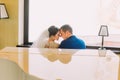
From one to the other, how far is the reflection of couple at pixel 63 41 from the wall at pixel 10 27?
0.89 m

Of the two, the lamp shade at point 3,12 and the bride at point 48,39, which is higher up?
the lamp shade at point 3,12

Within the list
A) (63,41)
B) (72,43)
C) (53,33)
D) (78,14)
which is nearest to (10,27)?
(53,33)

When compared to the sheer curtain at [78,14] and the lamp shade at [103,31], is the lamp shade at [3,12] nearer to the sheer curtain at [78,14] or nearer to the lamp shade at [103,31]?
the sheer curtain at [78,14]

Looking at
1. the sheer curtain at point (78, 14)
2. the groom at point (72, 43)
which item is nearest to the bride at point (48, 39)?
the groom at point (72, 43)

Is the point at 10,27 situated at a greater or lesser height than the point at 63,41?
greater

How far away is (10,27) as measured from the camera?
3895 mm

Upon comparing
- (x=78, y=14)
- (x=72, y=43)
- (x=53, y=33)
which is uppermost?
(x=78, y=14)

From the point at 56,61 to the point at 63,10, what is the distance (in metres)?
2.44

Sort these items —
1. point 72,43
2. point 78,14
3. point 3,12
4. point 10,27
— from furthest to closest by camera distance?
point 78,14
point 10,27
point 3,12
point 72,43

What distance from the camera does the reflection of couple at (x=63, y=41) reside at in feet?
9.39

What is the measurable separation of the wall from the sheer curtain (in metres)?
0.37

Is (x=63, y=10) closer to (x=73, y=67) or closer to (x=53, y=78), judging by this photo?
(x=73, y=67)

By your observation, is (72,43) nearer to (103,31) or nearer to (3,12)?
(103,31)

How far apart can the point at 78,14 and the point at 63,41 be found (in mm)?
1217
